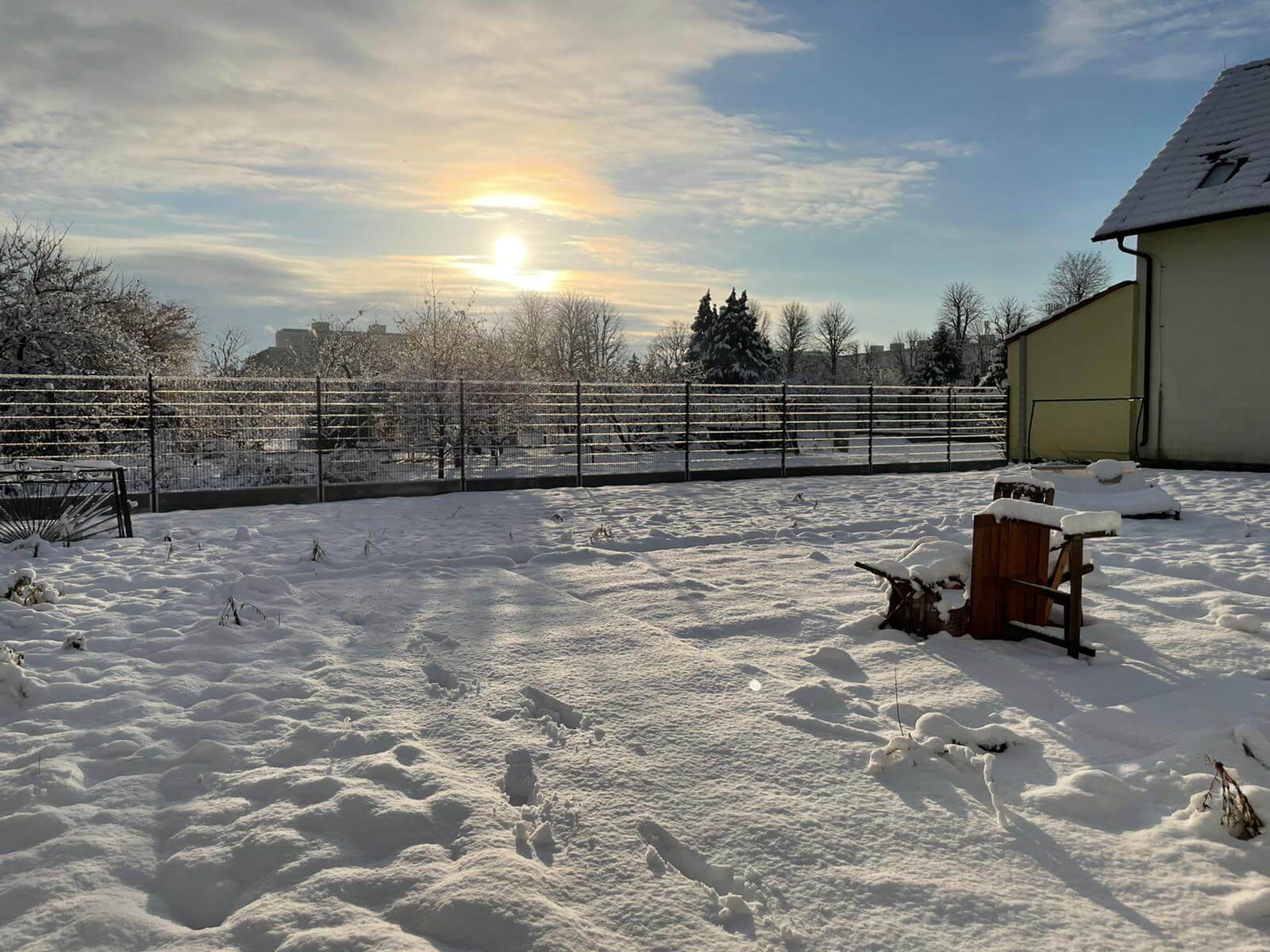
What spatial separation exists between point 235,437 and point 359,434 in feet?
5.42

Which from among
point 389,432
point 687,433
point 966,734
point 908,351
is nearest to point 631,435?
point 687,433

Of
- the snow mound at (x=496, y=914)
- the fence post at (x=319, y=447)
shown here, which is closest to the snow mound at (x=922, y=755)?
the snow mound at (x=496, y=914)

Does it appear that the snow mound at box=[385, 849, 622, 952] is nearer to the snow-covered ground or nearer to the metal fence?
the snow-covered ground

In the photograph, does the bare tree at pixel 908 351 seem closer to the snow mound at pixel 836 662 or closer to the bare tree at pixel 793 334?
the bare tree at pixel 793 334

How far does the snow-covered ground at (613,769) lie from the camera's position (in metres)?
2.00

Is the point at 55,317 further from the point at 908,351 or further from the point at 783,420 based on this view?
the point at 908,351

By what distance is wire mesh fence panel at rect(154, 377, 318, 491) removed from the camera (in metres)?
10.2

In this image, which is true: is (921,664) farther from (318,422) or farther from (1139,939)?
(318,422)

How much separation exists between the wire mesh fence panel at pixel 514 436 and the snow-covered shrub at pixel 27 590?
23.6 ft

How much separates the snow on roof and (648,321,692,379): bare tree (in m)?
19.7

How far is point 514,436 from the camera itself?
42.9ft

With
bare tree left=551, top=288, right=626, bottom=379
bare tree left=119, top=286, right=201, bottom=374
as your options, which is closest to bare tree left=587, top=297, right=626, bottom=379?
bare tree left=551, top=288, right=626, bottom=379


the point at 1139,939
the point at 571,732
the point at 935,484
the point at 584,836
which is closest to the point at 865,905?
the point at 1139,939

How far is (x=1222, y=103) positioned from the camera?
15547 mm
